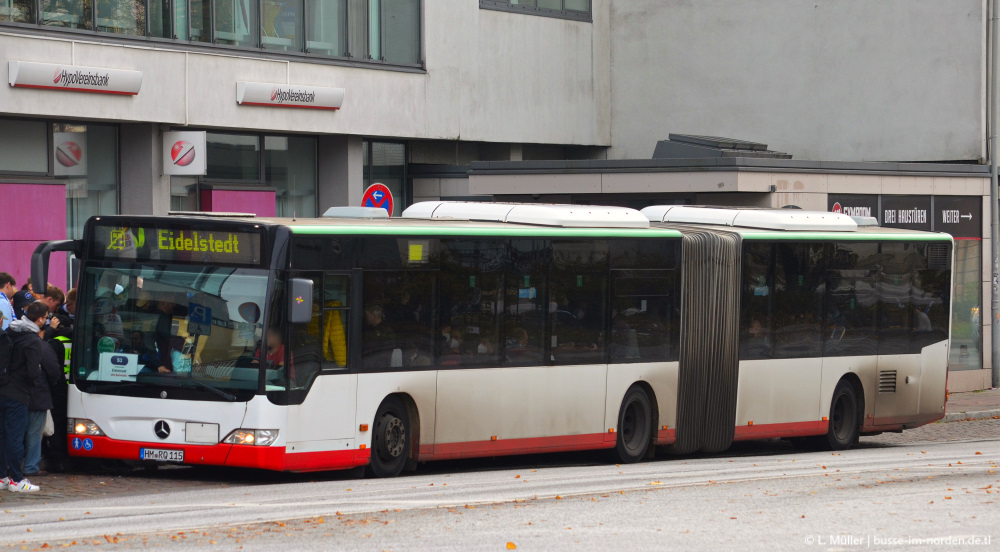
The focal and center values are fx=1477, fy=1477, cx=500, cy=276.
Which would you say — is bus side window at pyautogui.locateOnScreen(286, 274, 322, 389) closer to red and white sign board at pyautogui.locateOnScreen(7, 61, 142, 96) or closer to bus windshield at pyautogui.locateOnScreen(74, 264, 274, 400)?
bus windshield at pyautogui.locateOnScreen(74, 264, 274, 400)

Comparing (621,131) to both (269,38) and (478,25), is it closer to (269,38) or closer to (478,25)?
(478,25)

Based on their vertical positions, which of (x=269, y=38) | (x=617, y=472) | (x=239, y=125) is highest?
(x=269, y=38)

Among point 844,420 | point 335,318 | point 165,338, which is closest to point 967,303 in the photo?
point 844,420

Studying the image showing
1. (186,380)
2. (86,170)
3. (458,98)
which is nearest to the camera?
(186,380)

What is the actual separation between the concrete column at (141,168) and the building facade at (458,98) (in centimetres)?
4

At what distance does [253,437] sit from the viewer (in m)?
13.4

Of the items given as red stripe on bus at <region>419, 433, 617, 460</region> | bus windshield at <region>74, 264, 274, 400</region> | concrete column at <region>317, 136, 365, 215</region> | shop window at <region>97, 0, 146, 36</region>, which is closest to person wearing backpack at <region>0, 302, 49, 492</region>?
bus windshield at <region>74, 264, 274, 400</region>

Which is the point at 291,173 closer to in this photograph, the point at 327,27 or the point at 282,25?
the point at 327,27

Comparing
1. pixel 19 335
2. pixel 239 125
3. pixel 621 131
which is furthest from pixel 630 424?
pixel 621 131

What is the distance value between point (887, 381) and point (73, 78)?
1325 centimetres

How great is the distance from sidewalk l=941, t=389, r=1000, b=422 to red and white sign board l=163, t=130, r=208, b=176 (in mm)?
13220

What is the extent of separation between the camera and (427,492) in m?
13.0

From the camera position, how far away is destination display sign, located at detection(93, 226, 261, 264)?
1368cm

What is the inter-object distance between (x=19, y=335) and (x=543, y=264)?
574 cm
